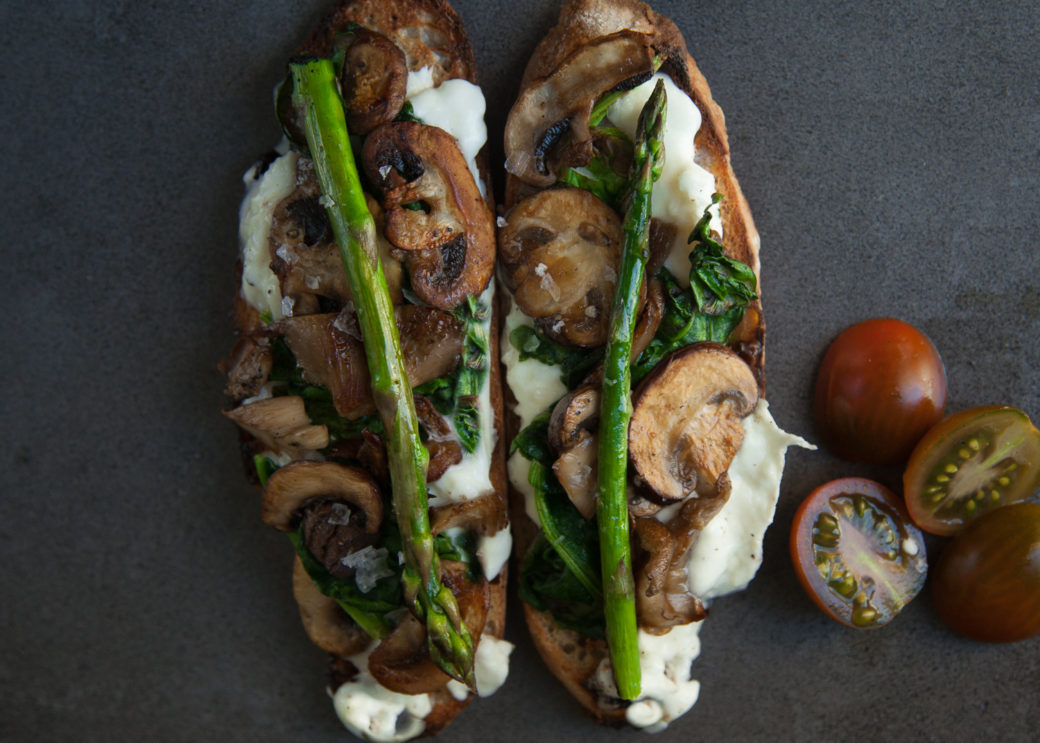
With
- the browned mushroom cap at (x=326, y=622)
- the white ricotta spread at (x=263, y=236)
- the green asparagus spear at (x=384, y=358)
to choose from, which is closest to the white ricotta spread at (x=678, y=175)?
the green asparagus spear at (x=384, y=358)

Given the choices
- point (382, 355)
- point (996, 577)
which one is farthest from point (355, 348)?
point (996, 577)

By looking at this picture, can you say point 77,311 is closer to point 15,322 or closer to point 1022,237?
point 15,322

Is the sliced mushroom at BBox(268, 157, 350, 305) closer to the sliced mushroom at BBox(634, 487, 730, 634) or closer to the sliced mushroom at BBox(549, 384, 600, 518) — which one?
the sliced mushroom at BBox(549, 384, 600, 518)

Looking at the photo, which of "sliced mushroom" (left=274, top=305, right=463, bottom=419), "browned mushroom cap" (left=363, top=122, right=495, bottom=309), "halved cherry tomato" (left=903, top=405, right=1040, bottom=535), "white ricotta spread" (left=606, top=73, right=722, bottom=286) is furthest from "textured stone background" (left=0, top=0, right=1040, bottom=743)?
"sliced mushroom" (left=274, top=305, right=463, bottom=419)

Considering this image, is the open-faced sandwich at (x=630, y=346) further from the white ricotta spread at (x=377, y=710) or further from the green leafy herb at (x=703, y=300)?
the white ricotta spread at (x=377, y=710)

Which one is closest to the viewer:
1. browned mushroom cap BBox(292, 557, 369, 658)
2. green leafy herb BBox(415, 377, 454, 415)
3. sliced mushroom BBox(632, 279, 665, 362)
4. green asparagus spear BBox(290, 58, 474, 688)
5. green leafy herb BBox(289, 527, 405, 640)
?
green asparagus spear BBox(290, 58, 474, 688)

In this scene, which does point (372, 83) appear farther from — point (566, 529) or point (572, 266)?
point (566, 529)

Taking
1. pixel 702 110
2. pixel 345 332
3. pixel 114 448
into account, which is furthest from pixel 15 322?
pixel 702 110
